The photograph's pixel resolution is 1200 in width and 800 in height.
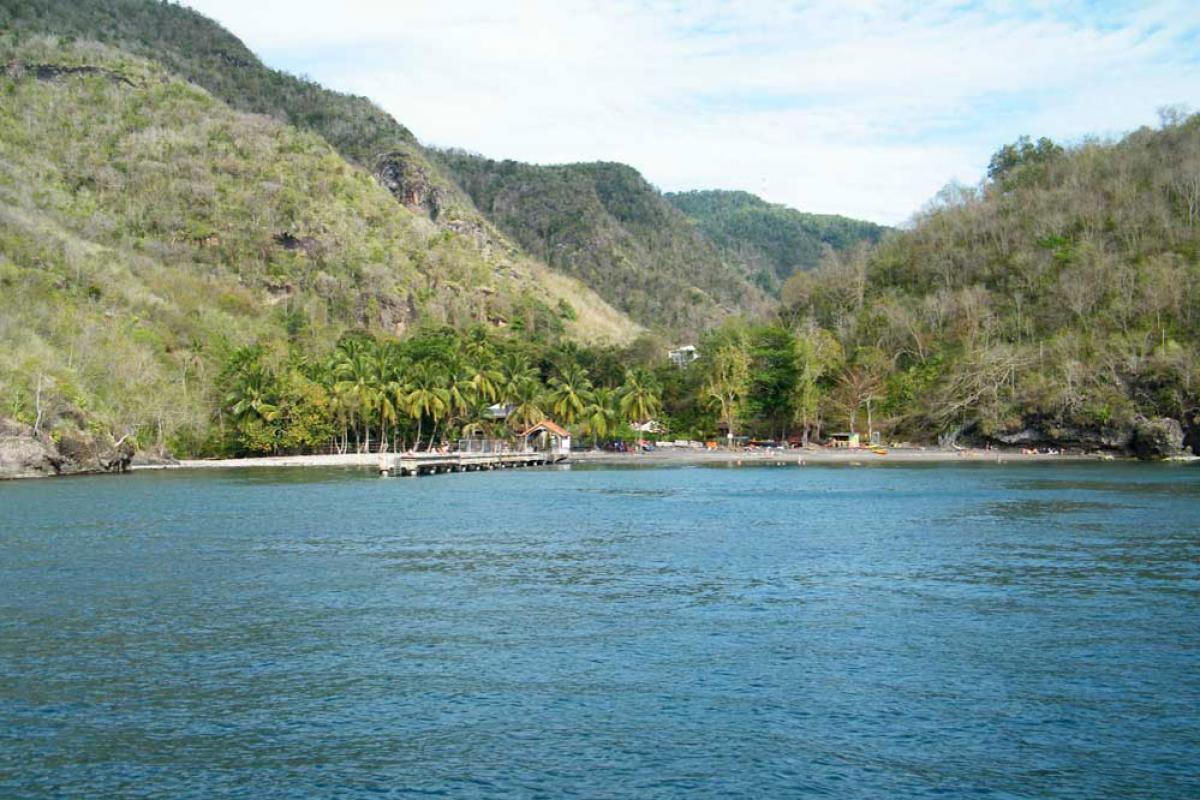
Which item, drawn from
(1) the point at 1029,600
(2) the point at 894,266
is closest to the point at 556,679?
(1) the point at 1029,600

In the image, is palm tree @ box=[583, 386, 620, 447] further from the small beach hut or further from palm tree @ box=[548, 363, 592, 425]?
the small beach hut

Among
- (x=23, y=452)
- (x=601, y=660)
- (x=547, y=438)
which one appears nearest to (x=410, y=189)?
(x=547, y=438)

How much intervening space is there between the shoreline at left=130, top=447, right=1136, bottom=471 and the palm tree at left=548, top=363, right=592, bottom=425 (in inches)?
179

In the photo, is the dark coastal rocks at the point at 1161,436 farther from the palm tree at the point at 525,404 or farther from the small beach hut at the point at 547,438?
the palm tree at the point at 525,404

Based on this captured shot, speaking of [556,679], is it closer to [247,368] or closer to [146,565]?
[146,565]

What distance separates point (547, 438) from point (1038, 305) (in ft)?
187

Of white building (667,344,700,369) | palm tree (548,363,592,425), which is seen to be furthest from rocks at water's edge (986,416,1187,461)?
white building (667,344,700,369)

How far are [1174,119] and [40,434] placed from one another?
135 metres

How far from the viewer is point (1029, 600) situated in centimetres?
2856

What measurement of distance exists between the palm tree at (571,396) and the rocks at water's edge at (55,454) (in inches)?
1719

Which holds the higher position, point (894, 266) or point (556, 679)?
point (894, 266)

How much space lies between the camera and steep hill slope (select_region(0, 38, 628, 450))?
3553 inches

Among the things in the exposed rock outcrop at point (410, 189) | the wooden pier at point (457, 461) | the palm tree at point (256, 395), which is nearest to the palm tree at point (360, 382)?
the wooden pier at point (457, 461)

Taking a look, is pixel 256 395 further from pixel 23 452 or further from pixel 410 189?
pixel 410 189
